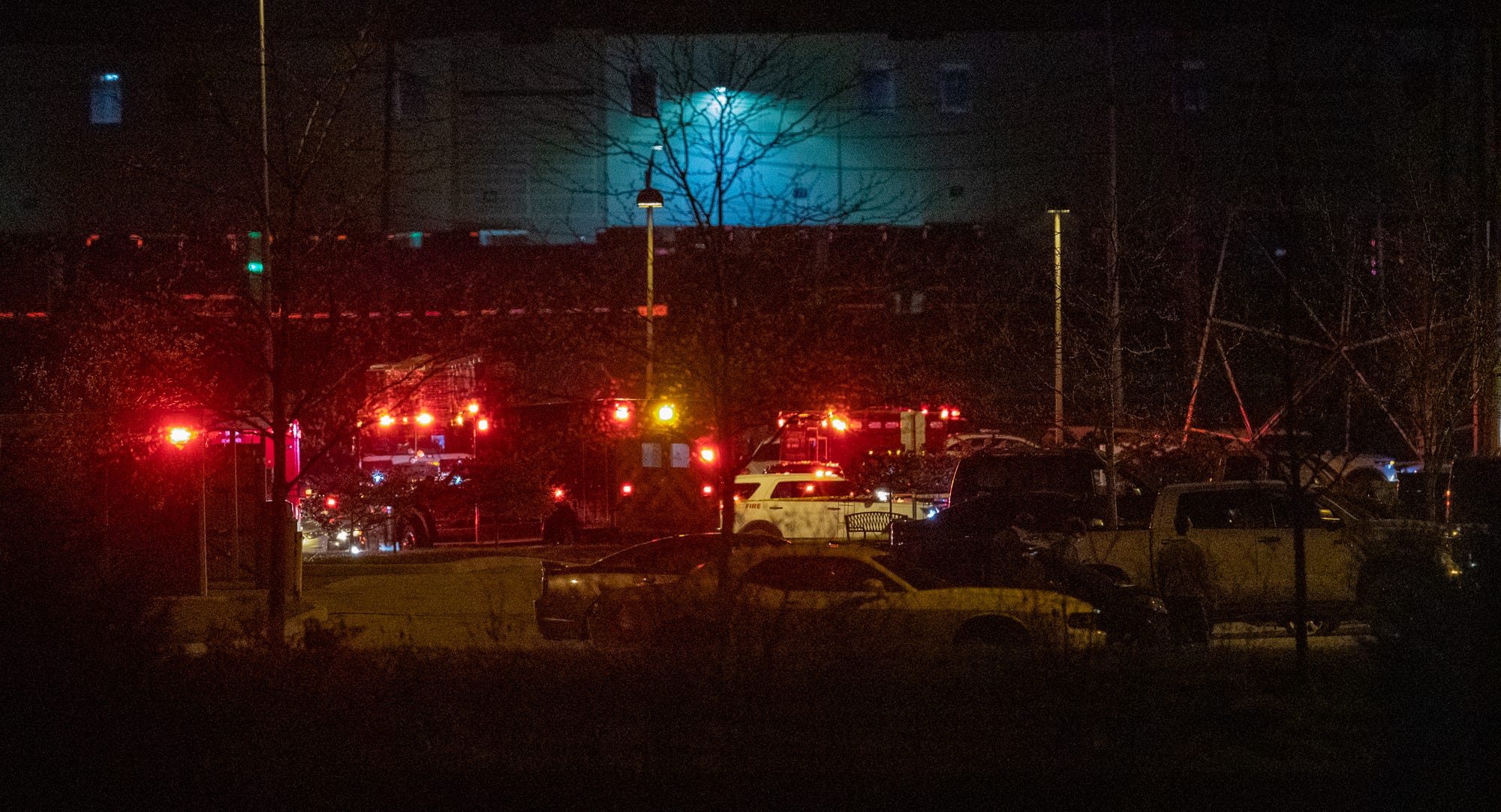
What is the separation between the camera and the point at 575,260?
33.8 meters

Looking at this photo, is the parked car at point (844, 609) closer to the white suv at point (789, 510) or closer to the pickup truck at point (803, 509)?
the pickup truck at point (803, 509)

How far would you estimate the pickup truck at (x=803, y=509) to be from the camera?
843 inches

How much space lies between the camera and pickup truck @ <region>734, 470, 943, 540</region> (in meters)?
21.4

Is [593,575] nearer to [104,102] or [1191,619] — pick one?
[1191,619]

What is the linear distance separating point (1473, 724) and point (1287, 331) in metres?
2.89

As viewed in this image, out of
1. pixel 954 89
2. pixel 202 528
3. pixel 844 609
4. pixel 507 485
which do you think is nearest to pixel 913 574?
pixel 844 609

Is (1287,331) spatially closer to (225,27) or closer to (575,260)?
(225,27)

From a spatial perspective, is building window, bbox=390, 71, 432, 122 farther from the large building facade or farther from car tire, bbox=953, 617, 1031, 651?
car tire, bbox=953, 617, 1031, 651

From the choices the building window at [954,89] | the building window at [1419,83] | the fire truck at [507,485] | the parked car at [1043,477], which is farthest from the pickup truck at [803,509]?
the building window at [954,89]

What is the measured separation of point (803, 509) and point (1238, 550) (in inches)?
353

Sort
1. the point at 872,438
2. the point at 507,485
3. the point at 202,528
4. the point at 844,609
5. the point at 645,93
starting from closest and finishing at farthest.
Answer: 1. the point at 844,609
2. the point at 645,93
3. the point at 202,528
4. the point at 507,485
5. the point at 872,438

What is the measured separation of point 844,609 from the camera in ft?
27.2

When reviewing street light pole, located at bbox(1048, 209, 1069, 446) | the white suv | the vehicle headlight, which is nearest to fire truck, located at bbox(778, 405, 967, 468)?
street light pole, located at bbox(1048, 209, 1069, 446)

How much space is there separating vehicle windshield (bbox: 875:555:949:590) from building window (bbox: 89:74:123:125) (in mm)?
33882
